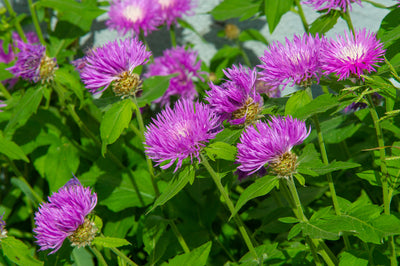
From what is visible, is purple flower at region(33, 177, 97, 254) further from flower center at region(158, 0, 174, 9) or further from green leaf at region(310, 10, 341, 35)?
flower center at region(158, 0, 174, 9)

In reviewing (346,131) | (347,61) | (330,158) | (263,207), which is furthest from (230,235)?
(347,61)

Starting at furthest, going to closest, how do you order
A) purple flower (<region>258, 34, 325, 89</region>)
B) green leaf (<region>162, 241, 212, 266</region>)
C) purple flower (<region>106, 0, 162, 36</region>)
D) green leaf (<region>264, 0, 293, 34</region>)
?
purple flower (<region>106, 0, 162, 36</region>) < green leaf (<region>264, 0, 293, 34</region>) < green leaf (<region>162, 241, 212, 266</region>) < purple flower (<region>258, 34, 325, 89</region>)

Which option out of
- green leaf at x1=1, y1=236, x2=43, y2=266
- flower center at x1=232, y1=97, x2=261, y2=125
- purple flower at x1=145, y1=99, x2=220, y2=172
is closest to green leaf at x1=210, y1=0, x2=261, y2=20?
flower center at x1=232, y1=97, x2=261, y2=125

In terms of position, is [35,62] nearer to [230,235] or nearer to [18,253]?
[18,253]

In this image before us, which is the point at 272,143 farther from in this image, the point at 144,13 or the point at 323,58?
the point at 144,13

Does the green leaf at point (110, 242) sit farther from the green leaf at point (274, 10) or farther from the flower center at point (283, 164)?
the green leaf at point (274, 10)

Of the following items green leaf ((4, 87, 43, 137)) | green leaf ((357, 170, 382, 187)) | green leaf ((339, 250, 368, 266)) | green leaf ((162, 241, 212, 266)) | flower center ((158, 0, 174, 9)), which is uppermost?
flower center ((158, 0, 174, 9))
